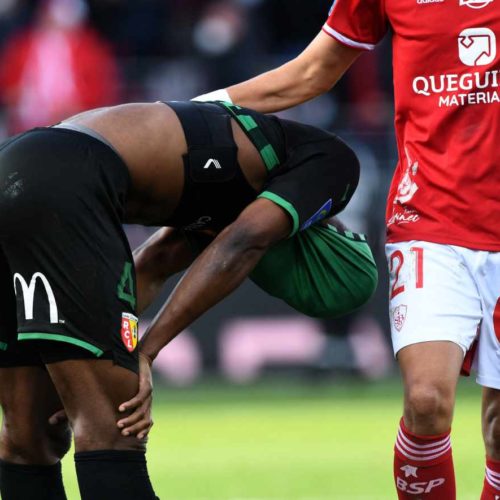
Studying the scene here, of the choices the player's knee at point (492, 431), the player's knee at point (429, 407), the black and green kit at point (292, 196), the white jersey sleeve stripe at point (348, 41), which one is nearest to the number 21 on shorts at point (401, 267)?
the black and green kit at point (292, 196)

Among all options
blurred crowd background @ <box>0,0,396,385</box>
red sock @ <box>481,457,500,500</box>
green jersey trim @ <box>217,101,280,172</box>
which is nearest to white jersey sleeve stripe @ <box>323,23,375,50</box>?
green jersey trim @ <box>217,101,280,172</box>

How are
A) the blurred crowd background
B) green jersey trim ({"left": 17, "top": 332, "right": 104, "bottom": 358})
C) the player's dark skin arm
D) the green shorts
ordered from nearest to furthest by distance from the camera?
1. green jersey trim ({"left": 17, "top": 332, "right": 104, "bottom": 358})
2. the player's dark skin arm
3. the green shorts
4. the blurred crowd background

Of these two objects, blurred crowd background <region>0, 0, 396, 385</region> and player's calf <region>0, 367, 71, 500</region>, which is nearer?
player's calf <region>0, 367, 71, 500</region>

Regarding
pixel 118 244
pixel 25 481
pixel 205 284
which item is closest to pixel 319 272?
pixel 205 284

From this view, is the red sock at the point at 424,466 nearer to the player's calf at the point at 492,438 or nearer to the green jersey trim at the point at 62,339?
the player's calf at the point at 492,438

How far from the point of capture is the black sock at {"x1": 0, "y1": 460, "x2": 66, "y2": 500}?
189 inches

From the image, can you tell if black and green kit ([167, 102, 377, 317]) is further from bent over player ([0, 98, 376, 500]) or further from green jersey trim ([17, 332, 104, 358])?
green jersey trim ([17, 332, 104, 358])

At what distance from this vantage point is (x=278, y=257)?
4867 millimetres

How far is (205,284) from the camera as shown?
4.46m

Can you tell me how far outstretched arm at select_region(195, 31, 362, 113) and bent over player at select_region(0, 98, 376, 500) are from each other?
700 mm

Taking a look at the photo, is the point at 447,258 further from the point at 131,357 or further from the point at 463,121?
the point at 131,357

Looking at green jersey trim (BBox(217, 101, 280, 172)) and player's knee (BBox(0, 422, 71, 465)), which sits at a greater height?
green jersey trim (BBox(217, 101, 280, 172))

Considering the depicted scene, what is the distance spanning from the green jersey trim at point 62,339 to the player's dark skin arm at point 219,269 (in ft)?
0.86

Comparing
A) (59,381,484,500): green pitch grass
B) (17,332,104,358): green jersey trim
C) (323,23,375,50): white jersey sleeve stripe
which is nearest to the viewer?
(17,332,104,358): green jersey trim
